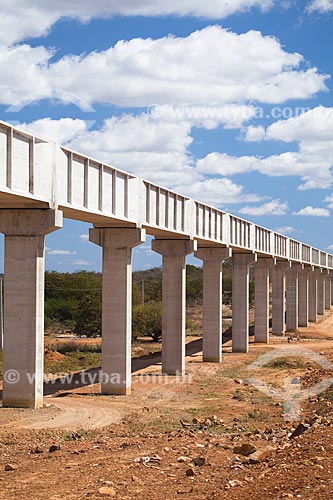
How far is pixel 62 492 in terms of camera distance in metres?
11.1

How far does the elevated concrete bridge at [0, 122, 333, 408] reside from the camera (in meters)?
18.0

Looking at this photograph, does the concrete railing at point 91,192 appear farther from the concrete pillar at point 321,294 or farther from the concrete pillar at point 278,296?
the concrete pillar at point 321,294

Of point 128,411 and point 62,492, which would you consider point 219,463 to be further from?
point 128,411

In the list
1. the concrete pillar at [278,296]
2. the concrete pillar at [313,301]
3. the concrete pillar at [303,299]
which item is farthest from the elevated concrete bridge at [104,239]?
the concrete pillar at [313,301]

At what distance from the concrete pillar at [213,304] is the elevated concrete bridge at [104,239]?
0.05 meters

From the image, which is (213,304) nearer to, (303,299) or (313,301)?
(303,299)

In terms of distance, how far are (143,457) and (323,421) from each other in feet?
14.5

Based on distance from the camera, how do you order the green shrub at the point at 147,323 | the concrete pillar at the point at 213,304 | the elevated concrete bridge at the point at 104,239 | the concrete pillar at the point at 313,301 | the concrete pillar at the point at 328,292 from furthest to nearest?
the concrete pillar at the point at 328,292 → the concrete pillar at the point at 313,301 → the green shrub at the point at 147,323 → the concrete pillar at the point at 213,304 → the elevated concrete bridge at the point at 104,239

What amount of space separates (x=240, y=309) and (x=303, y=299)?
1032 inches

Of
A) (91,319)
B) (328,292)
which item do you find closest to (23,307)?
(91,319)

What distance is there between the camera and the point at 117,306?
77.5 feet

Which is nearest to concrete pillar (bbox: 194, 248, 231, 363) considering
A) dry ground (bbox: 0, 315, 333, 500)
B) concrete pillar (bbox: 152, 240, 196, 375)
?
concrete pillar (bbox: 152, 240, 196, 375)

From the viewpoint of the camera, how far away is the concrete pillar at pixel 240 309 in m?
40.3

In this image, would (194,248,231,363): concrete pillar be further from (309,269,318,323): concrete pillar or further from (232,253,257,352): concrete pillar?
(309,269,318,323): concrete pillar
